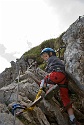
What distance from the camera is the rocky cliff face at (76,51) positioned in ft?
39.5

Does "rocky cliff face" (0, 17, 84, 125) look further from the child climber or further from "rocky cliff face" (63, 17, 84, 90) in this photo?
the child climber

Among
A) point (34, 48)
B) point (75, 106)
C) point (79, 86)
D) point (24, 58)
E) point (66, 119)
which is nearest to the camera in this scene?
point (79, 86)

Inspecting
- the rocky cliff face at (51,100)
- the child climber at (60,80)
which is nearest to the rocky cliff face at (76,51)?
the rocky cliff face at (51,100)

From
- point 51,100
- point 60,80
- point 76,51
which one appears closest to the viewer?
point 76,51

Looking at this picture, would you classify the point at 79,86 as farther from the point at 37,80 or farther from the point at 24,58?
the point at 24,58

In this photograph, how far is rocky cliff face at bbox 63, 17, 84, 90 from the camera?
12.0 m

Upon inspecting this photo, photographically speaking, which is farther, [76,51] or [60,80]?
[60,80]

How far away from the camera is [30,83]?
50.1ft

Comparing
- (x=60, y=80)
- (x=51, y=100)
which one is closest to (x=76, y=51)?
(x=60, y=80)

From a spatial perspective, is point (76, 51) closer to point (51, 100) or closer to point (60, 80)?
point (60, 80)

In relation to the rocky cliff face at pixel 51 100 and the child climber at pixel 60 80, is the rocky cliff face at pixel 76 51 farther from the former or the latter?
the child climber at pixel 60 80

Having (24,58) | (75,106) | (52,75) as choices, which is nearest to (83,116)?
(75,106)

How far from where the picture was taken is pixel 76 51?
40.7ft

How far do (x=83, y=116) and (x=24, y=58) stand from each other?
1452 cm
